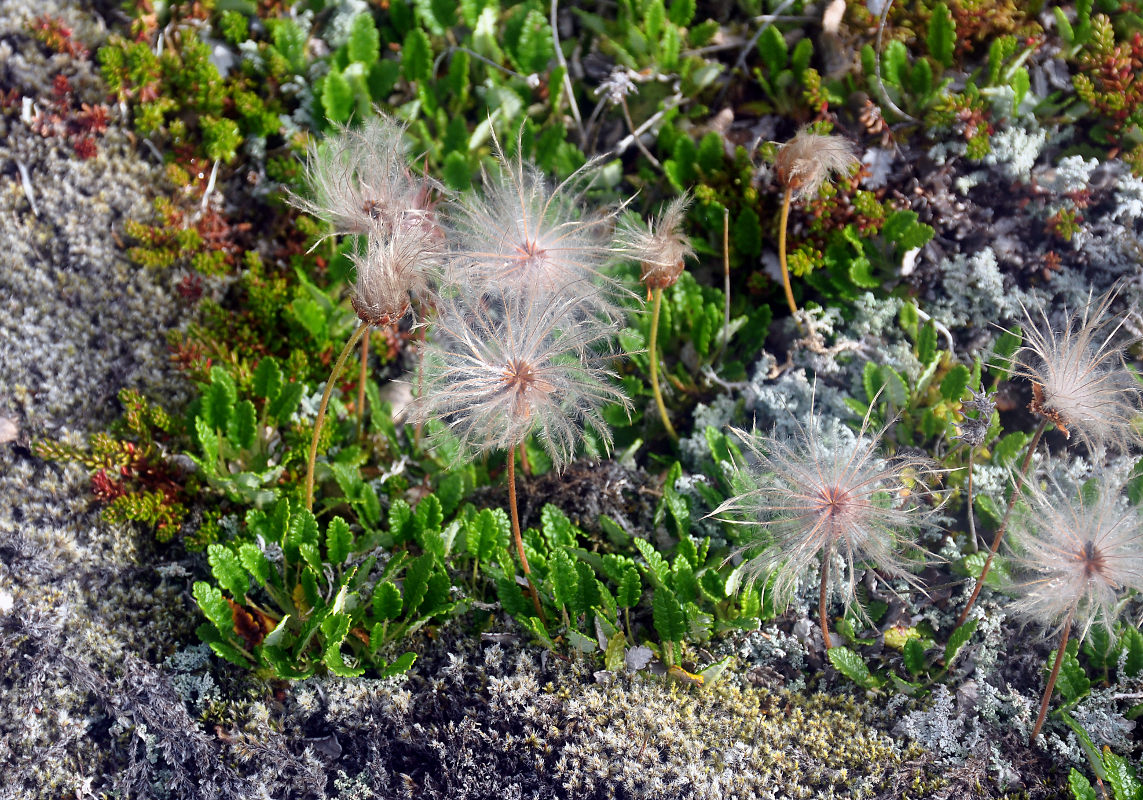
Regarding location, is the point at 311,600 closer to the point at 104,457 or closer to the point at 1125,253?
the point at 104,457

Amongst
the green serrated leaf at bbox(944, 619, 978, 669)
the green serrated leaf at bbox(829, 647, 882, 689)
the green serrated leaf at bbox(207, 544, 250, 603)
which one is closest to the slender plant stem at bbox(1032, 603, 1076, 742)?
the green serrated leaf at bbox(944, 619, 978, 669)

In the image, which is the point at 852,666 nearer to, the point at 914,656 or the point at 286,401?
the point at 914,656

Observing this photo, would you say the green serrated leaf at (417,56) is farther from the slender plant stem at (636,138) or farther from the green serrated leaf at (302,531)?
the green serrated leaf at (302,531)

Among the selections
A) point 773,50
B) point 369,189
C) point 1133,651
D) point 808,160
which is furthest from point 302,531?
point 773,50

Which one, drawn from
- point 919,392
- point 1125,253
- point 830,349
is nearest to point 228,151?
point 830,349

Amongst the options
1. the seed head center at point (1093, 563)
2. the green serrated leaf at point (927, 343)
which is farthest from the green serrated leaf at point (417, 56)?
the seed head center at point (1093, 563)

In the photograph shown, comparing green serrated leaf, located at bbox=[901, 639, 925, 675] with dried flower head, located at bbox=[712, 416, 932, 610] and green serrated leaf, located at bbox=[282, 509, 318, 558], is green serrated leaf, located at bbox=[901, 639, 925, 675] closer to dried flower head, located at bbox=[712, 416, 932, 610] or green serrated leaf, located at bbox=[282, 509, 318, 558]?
dried flower head, located at bbox=[712, 416, 932, 610]
